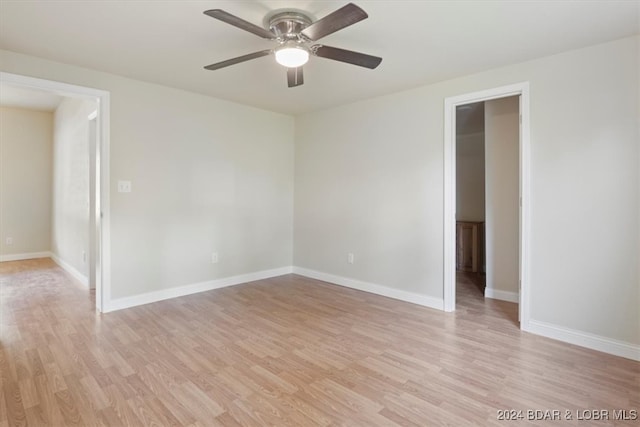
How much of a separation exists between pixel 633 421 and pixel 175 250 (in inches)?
159

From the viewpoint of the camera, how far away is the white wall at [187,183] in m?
3.46

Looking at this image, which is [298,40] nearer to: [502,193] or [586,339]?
[502,193]

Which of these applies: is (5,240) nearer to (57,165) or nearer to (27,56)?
(57,165)

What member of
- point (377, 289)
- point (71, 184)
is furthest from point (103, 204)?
point (377, 289)

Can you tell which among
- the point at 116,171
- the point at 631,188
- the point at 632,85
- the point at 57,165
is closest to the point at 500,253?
the point at 631,188

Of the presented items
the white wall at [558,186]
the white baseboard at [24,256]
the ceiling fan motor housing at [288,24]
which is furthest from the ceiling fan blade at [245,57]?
the white baseboard at [24,256]

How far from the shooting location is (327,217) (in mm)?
4703

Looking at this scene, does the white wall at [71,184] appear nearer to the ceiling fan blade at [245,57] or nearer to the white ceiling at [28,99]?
the white ceiling at [28,99]

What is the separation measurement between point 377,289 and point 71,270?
4510 millimetres

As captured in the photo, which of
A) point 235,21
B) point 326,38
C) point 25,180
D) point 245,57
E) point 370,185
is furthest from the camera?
point 25,180

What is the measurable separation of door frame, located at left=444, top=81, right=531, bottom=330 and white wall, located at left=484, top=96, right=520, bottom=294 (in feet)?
2.73

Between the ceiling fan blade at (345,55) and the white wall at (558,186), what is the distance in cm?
156

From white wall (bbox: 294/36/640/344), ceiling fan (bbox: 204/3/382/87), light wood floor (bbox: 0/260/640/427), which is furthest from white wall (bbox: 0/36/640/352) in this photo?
ceiling fan (bbox: 204/3/382/87)

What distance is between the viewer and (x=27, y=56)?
289cm
